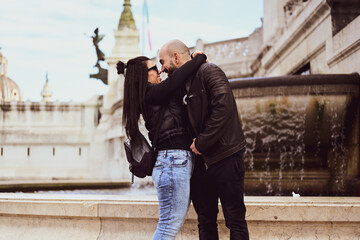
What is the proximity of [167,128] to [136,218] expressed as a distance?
120cm

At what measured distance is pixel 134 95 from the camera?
2590mm

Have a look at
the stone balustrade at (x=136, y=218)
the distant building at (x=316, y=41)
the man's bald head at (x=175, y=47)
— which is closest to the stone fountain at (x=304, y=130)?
the distant building at (x=316, y=41)

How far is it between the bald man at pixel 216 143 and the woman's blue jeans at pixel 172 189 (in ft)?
0.38

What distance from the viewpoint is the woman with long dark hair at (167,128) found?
2441mm

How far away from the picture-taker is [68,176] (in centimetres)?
2178

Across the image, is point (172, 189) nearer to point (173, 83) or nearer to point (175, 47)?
point (173, 83)

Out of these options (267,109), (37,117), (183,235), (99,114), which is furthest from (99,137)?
(183,235)

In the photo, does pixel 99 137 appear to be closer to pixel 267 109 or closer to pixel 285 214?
pixel 267 109

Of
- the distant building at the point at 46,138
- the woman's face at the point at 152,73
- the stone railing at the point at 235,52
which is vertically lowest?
the distant building at the point at 46,138

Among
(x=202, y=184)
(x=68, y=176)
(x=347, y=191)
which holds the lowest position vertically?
→ (x=68, y=176)

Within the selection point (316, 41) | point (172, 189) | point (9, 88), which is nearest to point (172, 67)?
point (172, 189)

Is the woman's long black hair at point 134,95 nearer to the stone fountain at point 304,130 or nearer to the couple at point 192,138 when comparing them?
the couple at point 192,138

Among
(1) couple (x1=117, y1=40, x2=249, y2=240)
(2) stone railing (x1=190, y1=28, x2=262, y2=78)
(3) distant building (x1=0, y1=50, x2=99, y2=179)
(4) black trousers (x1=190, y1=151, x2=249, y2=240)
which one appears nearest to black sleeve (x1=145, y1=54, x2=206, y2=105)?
(1) couple (x1=117, y1=40, x2=249, y2=240)

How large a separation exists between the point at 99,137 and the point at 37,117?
4.19 meters
